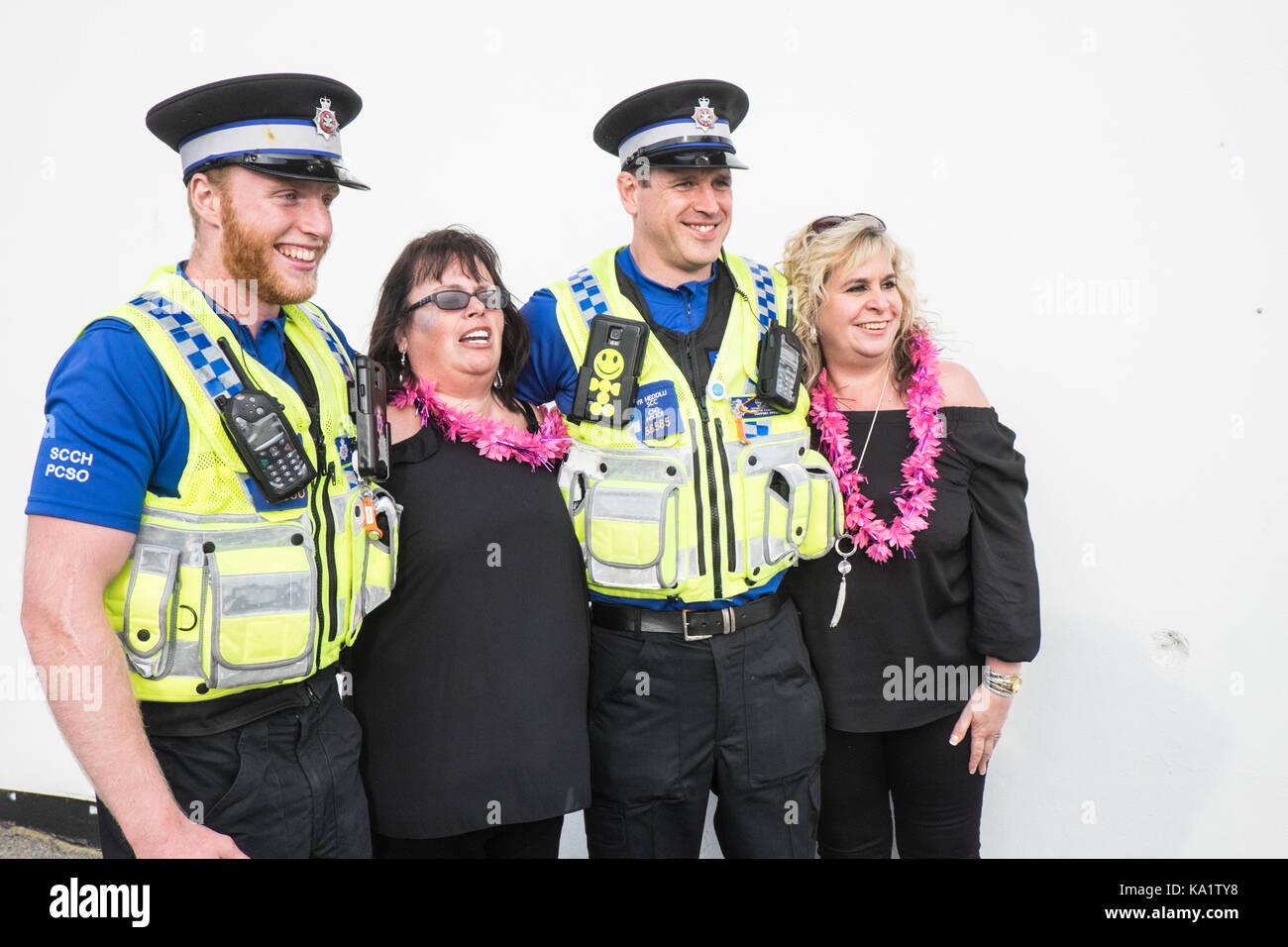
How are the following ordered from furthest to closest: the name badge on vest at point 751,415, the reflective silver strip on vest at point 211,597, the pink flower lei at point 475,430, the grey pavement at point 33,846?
1. the grey pavement at point 33,846
2. the name badge on vest at point 751,415
3. the pink flower lei at point 475,430
4. the reflective silver strip on vest at point 211,597

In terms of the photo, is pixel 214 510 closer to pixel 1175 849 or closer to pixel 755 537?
pixel 755 537

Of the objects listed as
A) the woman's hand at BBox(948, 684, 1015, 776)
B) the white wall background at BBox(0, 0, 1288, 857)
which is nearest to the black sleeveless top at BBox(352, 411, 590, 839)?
the woman's hand at BBox(948, 684, 1015, 776)

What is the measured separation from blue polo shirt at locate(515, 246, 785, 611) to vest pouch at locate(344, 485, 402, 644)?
66 centimetres

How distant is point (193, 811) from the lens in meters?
1.94

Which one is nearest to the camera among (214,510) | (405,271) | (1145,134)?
(214,510)

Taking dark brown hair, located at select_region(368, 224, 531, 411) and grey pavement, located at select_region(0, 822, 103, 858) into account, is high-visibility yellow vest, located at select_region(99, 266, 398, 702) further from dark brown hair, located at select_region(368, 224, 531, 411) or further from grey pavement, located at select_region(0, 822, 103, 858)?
grey pavement, located at select_region(0, 822, 103, 858)

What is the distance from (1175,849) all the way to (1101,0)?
307 cm

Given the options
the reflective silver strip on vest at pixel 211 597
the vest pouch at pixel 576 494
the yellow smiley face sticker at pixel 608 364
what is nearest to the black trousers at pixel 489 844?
the reflective silver strip on vest at pixel 211 597

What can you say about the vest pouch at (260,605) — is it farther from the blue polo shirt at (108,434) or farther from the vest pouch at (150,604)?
the blue polo shirt at (108,434)

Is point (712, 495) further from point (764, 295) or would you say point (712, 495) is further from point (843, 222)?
point (843, 222)

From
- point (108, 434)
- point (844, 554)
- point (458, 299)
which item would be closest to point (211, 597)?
point (108, 434)

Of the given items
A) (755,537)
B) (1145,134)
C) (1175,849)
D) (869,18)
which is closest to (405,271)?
(755,537)

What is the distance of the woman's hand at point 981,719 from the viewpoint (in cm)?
276

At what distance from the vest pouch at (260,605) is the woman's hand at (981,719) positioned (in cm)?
186
